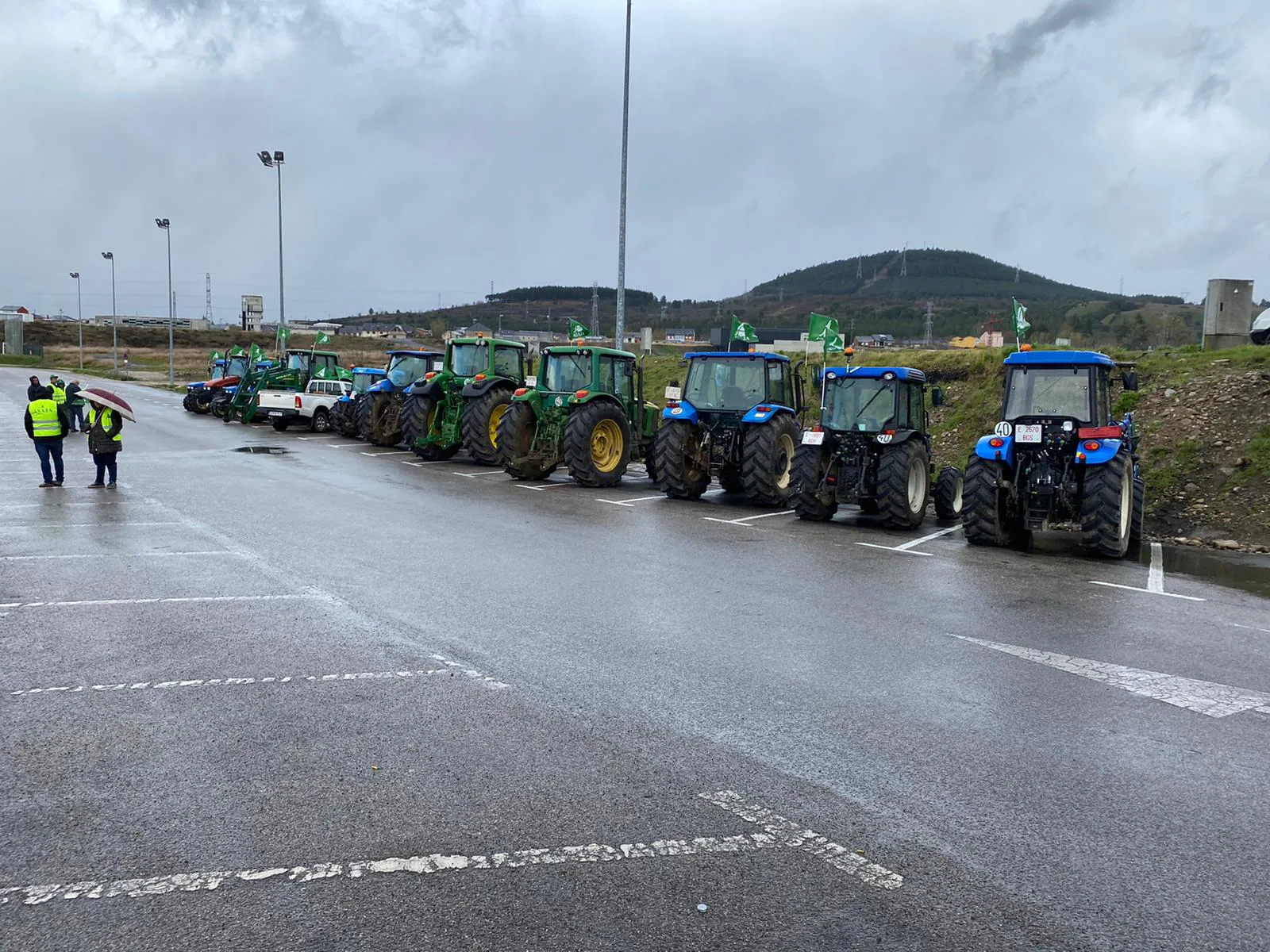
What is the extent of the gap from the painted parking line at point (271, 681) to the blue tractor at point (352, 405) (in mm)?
20125

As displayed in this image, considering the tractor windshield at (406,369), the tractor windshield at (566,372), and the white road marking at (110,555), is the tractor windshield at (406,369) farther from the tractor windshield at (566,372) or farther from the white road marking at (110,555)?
the white road marking at (110,555)

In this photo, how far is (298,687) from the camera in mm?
6199

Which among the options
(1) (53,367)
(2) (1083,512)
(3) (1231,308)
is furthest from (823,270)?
(2) (1083,512)

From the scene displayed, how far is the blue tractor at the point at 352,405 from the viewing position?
27.1 m

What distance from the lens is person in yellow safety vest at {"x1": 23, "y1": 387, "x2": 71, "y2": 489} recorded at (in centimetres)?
1523

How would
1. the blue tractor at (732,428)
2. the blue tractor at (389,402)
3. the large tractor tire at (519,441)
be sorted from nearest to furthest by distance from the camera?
1. the blue tractor at (732,428)
2. the large tractor tire at (519,441)
3. the blue tractor at (389,402)

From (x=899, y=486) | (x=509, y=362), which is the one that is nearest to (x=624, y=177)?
(x=509, y=362)

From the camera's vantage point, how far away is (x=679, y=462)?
1581 centimetres

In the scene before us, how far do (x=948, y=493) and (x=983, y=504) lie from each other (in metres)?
2.82

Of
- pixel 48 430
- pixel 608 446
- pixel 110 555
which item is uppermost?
pixel 48 430

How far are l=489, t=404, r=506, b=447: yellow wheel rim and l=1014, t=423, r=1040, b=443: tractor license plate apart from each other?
10.9 meters

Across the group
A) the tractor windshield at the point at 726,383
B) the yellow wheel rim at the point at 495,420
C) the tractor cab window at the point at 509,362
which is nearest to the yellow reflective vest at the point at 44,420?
the yellow wheel rim at the point at 495,420

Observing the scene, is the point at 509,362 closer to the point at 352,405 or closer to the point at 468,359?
the point at 468,359

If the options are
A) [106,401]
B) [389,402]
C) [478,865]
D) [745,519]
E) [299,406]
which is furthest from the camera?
[299,406]
